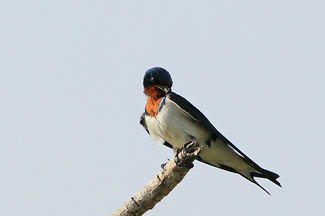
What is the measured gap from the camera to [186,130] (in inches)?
291

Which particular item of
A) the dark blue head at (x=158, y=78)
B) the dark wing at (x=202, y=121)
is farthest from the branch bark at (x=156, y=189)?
the dark blue head at (x=158, y=78)

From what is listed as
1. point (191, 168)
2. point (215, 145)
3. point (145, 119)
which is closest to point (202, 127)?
point (215, 145)

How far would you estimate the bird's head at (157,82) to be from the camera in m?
7.77

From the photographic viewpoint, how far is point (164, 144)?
26.5ft

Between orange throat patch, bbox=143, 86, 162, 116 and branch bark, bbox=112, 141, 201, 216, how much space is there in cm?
183

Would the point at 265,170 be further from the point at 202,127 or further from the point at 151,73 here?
the point at 151,73

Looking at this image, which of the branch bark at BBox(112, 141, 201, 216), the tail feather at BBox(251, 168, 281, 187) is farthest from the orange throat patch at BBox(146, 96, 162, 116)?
the branch bark at BBox(112, 141, 201, 216)

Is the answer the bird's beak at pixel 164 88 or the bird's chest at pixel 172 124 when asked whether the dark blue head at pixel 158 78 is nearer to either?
the bird's beak at pixel 164 88

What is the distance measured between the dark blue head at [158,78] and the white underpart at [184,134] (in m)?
0.55

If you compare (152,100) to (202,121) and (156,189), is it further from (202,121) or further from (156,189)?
(156,189)

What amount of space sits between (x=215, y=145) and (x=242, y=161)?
16.8 inches

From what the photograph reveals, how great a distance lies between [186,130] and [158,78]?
1.01 metres

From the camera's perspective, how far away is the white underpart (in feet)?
24.0

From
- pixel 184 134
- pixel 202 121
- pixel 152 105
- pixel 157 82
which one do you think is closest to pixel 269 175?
pixel 202 121
